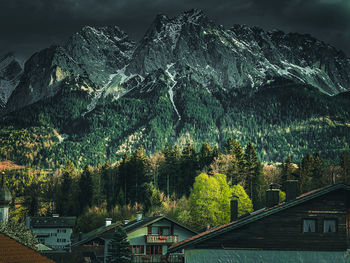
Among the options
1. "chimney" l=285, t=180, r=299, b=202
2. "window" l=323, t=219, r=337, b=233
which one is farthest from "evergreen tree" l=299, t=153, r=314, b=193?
"window" l=323, t=219, r=337, b=233

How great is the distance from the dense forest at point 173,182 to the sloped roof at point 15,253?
6914 centimetres

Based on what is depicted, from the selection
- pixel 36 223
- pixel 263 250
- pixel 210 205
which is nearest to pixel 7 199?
pixel 210 205

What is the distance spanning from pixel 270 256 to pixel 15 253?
16067mm

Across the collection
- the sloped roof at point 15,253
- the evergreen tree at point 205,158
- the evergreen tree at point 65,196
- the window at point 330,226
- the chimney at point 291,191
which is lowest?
the sloped roof at point 15,253

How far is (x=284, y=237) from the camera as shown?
116 feet

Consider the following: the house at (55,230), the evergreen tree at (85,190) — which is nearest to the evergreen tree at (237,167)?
the house at (55,230)

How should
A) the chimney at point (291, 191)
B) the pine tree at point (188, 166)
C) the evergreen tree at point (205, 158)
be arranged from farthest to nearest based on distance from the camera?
the pine tree at point (188, 166) → the evergreen tree at point (205, 158) → the chimney at point (291, 191)

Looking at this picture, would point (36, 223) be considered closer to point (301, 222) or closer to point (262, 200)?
point (262, 200)

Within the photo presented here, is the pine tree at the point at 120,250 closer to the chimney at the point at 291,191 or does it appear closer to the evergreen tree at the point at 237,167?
the chimney at the point at 291,191

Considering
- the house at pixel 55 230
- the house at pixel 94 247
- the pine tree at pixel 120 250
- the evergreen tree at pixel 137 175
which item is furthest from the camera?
the evergreen tree at pixel 137 175

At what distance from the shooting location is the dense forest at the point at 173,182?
118 meters

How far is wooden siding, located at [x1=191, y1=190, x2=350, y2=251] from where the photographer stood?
115ft

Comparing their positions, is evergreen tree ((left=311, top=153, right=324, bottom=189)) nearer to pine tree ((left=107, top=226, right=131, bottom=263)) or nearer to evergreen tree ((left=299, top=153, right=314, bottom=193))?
evergreen tree ((left=299, top=153, right=314, bottom=193))

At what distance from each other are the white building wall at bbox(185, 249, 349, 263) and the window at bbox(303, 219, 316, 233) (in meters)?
1.31
